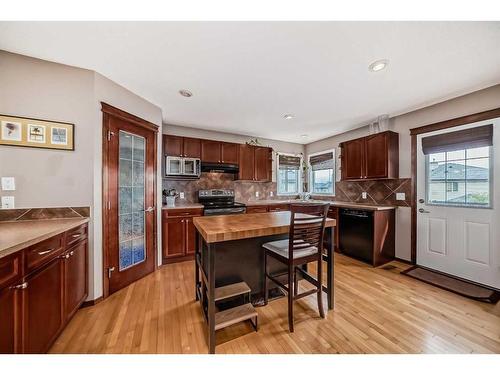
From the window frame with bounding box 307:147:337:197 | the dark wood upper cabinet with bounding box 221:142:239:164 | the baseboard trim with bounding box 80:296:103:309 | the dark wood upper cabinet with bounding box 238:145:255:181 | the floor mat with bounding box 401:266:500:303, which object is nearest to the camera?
the baseboard trim with bounding box 80:296:103:309

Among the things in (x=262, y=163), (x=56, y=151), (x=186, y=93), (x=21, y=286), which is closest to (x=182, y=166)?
(x=186, y=93)

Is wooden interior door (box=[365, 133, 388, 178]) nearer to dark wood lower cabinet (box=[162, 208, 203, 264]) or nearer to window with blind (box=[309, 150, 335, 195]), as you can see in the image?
window with blind (box=[309, 150, 335, 195])

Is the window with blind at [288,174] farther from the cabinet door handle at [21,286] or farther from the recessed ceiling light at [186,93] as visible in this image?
the cabinet door handle at [21,286]

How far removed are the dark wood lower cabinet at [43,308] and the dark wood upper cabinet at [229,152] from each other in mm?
2830

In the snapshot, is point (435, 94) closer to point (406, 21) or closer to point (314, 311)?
point (406, 21)

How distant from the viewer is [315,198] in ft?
16.1

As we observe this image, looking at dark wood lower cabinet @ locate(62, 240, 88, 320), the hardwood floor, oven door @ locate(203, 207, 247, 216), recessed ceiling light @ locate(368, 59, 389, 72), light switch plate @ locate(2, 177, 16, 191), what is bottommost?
the hardwood floor

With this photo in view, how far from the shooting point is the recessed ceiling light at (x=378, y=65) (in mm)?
1774

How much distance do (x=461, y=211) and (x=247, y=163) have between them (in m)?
3.39

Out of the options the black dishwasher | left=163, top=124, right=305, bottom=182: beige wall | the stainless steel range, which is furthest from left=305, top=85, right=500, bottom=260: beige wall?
the stainless steel range

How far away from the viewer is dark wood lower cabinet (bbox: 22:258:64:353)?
44.8 inches

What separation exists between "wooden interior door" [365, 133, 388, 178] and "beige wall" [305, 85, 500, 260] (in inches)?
12.4
